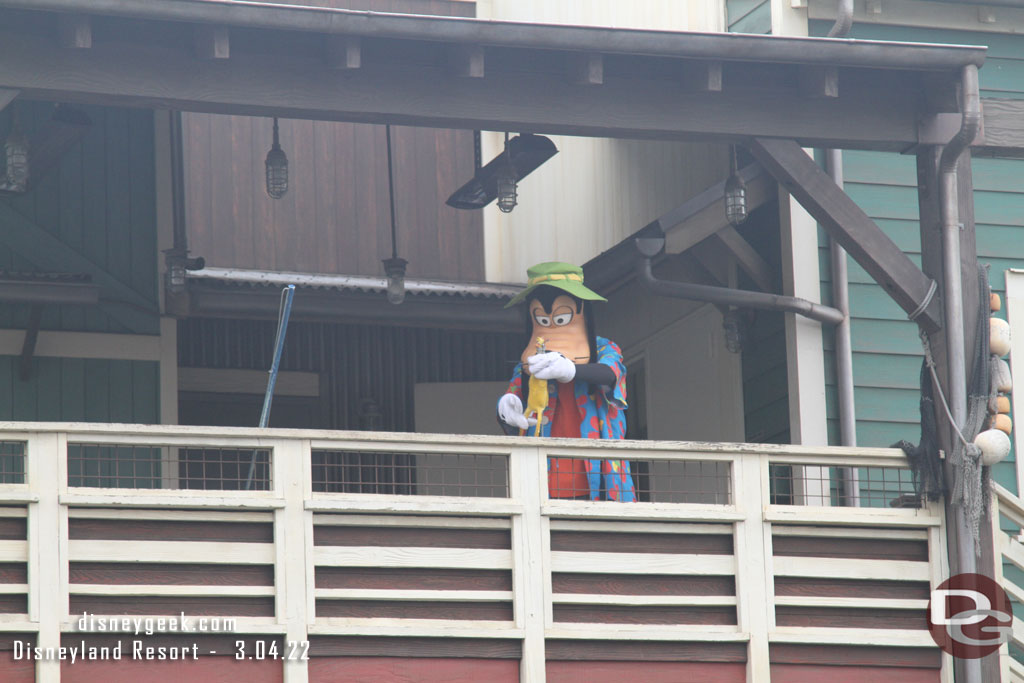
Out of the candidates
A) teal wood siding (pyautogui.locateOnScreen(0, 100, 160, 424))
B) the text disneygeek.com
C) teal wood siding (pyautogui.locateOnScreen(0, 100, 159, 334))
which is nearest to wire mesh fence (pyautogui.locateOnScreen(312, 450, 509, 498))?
teal wood siding (pyautogui.locateOnScreen(0, 100, 160, 424))

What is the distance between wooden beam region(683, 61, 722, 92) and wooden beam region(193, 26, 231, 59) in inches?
89.0

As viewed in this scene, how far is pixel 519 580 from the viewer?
809 centimetres

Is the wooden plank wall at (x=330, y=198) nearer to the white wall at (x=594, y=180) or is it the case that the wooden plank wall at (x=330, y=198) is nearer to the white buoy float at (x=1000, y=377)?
the white wall at (x=594, y=180)

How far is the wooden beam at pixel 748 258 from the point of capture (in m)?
10.3

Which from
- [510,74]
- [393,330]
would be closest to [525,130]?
[510,74]

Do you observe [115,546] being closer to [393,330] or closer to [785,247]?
[785,247]

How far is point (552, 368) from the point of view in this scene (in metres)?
9.19

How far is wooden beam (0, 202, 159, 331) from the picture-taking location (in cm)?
1129

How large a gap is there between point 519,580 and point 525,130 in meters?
2.19

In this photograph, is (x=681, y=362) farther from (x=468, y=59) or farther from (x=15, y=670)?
(x=15, y=670)

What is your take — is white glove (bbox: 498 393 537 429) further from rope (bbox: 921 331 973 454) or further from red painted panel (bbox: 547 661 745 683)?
rope (bbox: 921 331 973 454)

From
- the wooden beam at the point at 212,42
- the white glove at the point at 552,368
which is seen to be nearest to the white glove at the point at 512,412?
the white glove at the point at 552,368

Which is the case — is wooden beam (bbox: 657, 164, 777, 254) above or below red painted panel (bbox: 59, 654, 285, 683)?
above

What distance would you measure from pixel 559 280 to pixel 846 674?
273 centimetres
